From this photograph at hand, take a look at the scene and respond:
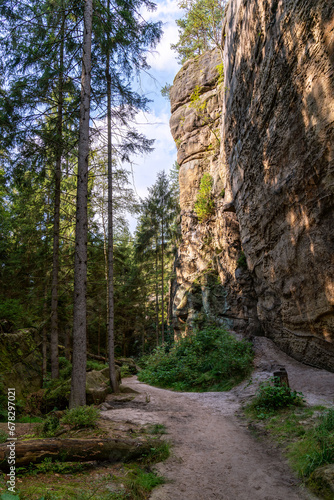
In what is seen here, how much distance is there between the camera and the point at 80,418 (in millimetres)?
5426

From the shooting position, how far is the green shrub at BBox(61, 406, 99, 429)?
5395mm

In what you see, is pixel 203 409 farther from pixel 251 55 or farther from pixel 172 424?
pixel 251 55

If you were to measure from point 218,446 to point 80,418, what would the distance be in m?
2.78

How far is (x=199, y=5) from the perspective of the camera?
2284cm

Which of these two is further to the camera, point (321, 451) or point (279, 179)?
point (279, 179)

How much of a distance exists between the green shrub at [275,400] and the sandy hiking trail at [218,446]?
1.56ft

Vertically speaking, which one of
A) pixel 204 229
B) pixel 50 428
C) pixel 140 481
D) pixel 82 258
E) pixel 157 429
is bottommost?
pixel 157 429

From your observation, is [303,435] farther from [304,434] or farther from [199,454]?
[199,454]

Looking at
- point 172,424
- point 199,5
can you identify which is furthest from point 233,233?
point 199,5

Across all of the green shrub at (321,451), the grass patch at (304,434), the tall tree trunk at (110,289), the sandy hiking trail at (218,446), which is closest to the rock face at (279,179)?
the sandy hiking trail at (218,446)

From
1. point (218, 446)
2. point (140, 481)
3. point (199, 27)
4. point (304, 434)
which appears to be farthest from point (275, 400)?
point (199, 27)

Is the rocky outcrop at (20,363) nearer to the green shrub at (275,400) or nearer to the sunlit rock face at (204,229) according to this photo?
the green shrub at (275,400)

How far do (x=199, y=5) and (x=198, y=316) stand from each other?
85.0 feet

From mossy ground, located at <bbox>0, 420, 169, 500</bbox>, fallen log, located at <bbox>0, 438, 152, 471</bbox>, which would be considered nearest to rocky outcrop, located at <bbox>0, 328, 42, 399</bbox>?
fallen log, located at <bbox>0, 438, 152, 471</bbox>
